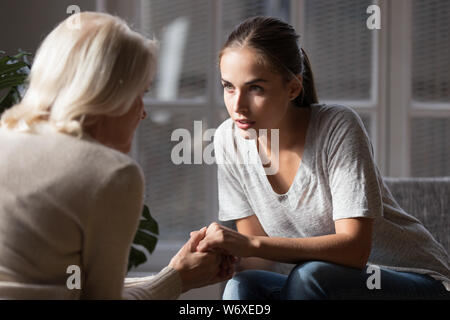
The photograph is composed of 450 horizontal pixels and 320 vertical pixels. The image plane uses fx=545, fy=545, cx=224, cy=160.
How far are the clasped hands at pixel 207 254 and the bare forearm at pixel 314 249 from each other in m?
0.04

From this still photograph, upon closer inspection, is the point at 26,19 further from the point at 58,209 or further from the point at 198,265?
the point at 58,209

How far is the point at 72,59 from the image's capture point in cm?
98

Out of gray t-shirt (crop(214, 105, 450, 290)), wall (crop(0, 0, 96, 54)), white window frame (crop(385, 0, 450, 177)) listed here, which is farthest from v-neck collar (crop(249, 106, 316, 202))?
wall (crop(0, 0, 96, 54))

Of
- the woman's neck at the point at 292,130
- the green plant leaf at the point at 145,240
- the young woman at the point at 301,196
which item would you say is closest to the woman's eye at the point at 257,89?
the young woman at the point at 301,196

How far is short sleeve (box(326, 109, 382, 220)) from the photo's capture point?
133cm

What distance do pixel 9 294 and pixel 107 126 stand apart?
343 millimetres

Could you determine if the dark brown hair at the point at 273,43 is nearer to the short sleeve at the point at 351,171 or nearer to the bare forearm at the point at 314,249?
the short sleeve at the point at 351,171

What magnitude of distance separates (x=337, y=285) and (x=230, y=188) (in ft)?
1.47

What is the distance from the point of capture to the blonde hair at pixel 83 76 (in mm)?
961

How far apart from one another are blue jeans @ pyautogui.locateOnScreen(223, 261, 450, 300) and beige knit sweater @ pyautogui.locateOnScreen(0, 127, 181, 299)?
495mm

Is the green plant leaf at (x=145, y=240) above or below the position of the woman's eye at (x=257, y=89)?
below
